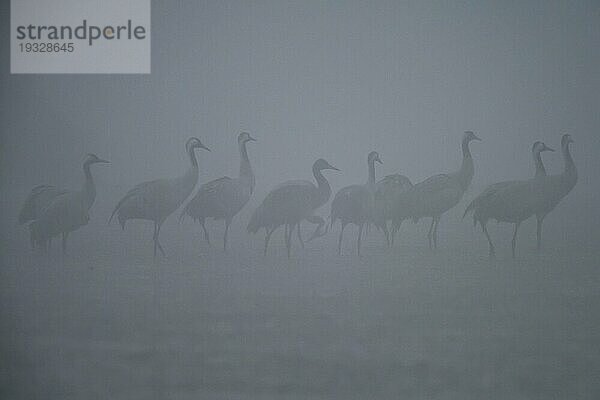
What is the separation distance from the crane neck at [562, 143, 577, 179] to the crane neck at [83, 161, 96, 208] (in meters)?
2.15

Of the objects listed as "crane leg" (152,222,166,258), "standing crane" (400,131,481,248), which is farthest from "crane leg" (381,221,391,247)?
"crane leg" (152,222,166,258)

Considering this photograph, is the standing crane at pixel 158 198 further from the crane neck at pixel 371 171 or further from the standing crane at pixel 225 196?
the crane neck at pixel 371 171

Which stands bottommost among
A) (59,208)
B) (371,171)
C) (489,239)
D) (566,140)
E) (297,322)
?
(297,322)

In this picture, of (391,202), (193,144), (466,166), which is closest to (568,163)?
(466,166)

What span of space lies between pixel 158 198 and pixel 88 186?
1.06ft

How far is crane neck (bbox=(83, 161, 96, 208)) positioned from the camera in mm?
3291

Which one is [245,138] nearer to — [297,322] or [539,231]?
[297,322]

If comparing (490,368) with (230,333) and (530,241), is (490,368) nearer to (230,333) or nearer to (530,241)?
(530,241)

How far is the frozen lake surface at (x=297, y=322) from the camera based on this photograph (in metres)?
3.22

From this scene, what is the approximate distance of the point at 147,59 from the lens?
10.8ft

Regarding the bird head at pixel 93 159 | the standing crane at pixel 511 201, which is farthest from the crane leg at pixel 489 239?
the bird head at pixel 93 159

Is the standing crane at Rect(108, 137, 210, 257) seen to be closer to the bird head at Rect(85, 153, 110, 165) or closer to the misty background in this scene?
the misty background

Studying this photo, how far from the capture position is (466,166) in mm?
3285

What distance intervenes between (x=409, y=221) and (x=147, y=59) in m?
1.41
